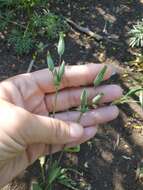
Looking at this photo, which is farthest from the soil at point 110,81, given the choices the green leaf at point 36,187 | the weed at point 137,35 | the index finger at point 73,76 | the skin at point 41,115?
the index finger at point 73,76

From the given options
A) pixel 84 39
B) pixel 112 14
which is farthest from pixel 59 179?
pixel 112 14

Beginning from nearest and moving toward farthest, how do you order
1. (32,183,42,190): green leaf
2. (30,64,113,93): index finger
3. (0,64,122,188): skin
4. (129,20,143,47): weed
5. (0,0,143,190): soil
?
(0,64,122,188): skin → (30,64,113,93): index finger → (32,183,42,190): green leaf → (0,0,143,190): soil → (129,20,143,47): weed

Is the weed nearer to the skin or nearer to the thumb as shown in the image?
the skin

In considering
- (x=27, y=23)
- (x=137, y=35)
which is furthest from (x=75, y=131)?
(x=27, y=23)

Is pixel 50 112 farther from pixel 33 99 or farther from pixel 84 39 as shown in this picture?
pixel 84 39

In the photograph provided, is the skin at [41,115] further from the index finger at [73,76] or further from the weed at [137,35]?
the weed at [137,35]

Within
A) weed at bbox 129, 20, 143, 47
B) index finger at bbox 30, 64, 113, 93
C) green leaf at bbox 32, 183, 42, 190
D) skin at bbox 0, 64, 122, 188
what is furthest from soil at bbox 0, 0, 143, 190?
index finger at bbox 30, 64, 113, 93
